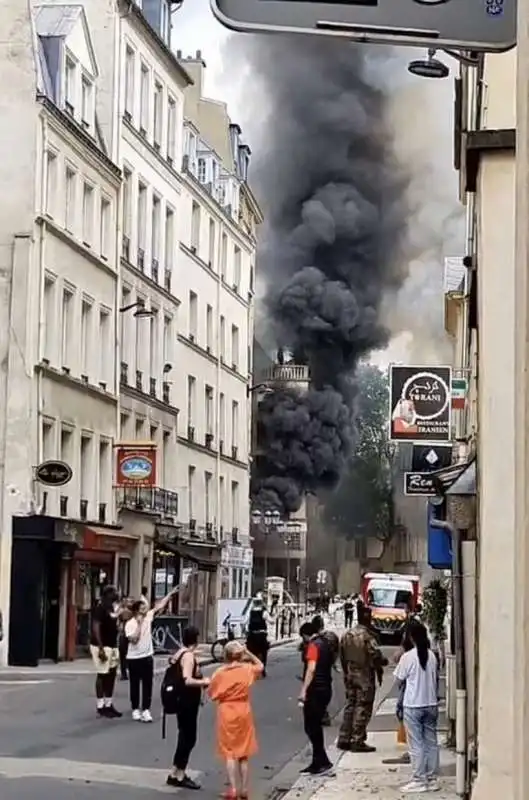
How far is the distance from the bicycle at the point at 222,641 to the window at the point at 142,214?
40.3ft

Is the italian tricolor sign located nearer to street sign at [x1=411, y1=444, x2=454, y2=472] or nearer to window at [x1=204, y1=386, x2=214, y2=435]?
street sign at [x1=411, y1=444, x2=454, y2=472]

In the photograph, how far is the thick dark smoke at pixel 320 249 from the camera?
4309 cm

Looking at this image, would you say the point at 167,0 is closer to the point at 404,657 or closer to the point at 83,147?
the point at 83,147

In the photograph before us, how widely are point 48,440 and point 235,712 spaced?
2414 cm

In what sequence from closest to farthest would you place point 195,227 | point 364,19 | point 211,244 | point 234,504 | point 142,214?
1. point 364,19
2. point 142,214
3. point 195,227
4. point 211,244
5. point 234,504

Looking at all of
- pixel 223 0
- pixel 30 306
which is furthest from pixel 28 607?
pixel 223 0

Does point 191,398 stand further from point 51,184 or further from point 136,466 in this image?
point 51,184

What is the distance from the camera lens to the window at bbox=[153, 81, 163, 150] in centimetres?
4522

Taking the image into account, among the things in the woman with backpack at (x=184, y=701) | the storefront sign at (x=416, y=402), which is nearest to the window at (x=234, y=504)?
the storefront sign at (x=416, y=402)

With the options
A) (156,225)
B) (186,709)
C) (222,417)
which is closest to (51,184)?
(156,225)

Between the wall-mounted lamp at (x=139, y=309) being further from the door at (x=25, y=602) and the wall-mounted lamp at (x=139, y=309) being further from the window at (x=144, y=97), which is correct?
the door at (x=25, y=602)

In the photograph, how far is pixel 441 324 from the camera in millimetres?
47500

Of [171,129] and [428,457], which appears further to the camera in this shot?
[171,129]

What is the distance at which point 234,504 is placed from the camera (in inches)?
2165
